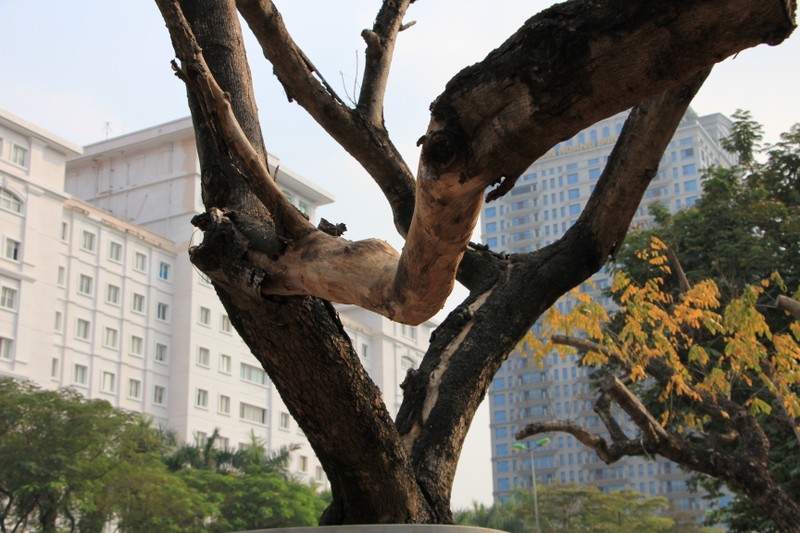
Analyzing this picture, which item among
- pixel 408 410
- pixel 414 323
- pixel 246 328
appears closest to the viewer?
pixel 414 323

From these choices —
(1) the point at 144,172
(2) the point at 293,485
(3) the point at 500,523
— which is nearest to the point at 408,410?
(2) the point at 293,485

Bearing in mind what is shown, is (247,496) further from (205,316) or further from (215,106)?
(215,106)

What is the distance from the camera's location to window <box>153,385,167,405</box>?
1902 inches

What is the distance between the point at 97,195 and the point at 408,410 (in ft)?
175

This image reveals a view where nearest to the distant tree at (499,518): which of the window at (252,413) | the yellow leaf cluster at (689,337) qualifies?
the window at (252,413)

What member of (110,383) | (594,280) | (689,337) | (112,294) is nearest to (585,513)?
(110,383)

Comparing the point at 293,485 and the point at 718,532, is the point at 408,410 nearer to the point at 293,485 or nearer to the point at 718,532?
the point at 293,485

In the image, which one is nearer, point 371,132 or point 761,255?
point 371,132

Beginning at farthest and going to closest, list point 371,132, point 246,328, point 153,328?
1. point 153,328
2. point 371,132
3. point 246,328

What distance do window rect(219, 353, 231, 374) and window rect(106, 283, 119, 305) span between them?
282 inches

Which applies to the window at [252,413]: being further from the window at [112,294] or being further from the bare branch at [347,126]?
the bare branch at [347,126]

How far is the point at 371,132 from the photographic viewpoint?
15.2 feet

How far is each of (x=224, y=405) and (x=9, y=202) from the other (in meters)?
15.6

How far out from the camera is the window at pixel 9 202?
4141cm
